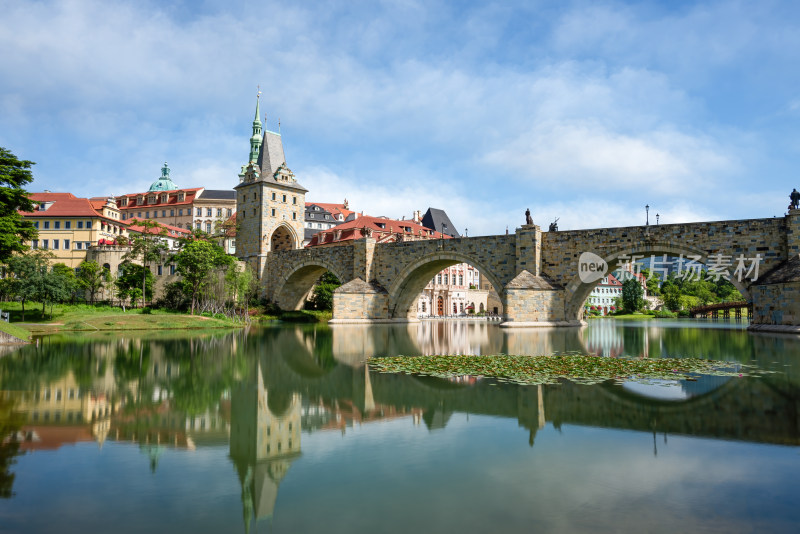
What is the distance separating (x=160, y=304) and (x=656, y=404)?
3626 centimetres

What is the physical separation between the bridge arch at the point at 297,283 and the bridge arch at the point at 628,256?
57.4 feet

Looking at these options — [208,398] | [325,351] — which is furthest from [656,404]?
[325,351]

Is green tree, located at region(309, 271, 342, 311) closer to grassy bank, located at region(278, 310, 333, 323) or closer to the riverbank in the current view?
grassy bank, located at region(278, 310, 333, 323)

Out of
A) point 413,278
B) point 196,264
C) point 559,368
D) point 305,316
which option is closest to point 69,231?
point 196,264

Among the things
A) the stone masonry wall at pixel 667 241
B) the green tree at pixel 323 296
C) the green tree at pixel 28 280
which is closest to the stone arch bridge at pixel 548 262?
the stone masonry wall at pixel 667 241

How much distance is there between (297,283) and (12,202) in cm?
2215

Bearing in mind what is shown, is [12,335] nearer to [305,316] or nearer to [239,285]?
[239,285]

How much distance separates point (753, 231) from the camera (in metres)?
22.6

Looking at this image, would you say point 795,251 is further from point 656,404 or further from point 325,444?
point 325,444

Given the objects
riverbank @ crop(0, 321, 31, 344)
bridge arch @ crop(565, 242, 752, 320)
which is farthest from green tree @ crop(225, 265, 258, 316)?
bridge arch @ crop(565, 242, 752, 320)

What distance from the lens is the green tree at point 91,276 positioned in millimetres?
35562

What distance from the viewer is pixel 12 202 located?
21.3 m

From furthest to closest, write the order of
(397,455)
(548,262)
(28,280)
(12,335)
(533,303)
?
(548,262)
(533,303)
(28,280)
(12,335)
(397,455)

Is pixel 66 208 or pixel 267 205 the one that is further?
pixel 66 208
